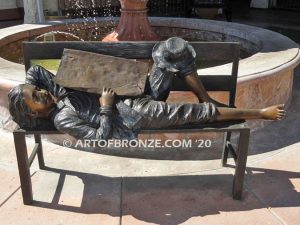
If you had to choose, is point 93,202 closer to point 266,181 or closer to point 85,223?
point 85,223

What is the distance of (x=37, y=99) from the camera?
271cm

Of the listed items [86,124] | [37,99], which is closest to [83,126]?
[86,124]

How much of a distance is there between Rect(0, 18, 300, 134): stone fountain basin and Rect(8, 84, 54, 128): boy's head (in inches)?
40.6

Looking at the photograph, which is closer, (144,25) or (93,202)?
(93,202)

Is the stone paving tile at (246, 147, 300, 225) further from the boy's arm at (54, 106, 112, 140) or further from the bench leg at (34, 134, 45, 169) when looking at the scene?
the bench leg at (34, 134, 45, 169)

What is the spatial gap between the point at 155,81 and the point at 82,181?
1021 mm

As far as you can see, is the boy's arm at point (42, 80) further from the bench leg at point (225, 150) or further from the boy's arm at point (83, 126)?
the bench leg at point (225, 150)

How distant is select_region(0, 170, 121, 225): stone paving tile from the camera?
2834 mm

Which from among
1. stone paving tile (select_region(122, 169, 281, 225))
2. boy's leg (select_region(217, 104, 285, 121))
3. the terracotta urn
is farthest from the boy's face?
the terracotta urn

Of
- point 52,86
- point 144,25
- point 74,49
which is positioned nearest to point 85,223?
point 52,86

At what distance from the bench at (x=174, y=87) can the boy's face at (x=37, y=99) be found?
159mm

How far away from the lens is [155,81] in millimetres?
2998

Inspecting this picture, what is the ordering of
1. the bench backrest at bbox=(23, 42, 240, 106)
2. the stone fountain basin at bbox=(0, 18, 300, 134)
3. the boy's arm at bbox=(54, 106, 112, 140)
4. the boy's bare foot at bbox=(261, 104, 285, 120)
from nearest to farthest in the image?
the boy's arm at bbox=(54, 106, 112, 140), the boy's bare foot at bbox=(261, 104, 285, 120), the bench backrest at bbox=(23, 42, 240, 106), the stone fountain basin at bbox=(0, 18, 300, 134)

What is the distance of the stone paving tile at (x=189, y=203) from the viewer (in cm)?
284
